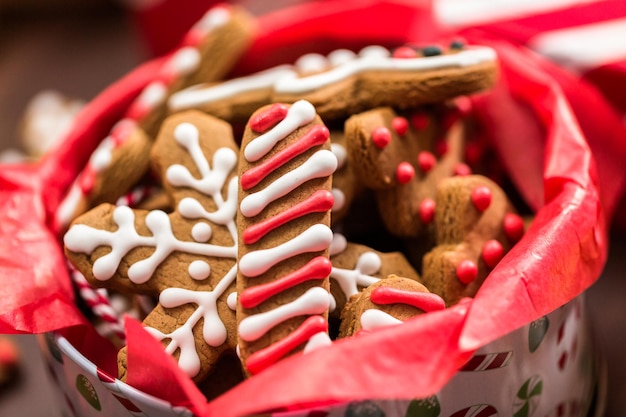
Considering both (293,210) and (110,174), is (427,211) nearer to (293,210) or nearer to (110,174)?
(293,210)

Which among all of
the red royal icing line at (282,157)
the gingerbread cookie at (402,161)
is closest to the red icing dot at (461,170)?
the gingerbread cookie at (402,161)

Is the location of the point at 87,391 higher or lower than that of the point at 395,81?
lower

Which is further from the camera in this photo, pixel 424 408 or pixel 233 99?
pixel 233 99

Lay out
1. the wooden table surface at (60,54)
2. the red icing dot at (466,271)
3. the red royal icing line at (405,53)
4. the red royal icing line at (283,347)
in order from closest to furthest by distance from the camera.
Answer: the red royal icing line at (283,347), the red icing dot at (466,271), the red royal icing line at (405,53), the wooden table surface at (60,54)

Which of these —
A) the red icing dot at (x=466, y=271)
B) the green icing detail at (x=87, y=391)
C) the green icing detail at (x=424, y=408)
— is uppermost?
the red icing dot at (x=466, y=271)

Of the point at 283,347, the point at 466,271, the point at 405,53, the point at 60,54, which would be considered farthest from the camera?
the point at 60,54

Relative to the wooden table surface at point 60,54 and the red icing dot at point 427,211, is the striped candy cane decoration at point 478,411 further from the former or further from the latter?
the wooden table surface at point 60,54

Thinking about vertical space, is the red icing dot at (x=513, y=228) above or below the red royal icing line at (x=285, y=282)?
below

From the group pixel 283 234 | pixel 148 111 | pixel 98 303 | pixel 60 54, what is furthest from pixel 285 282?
pixel 60 54
